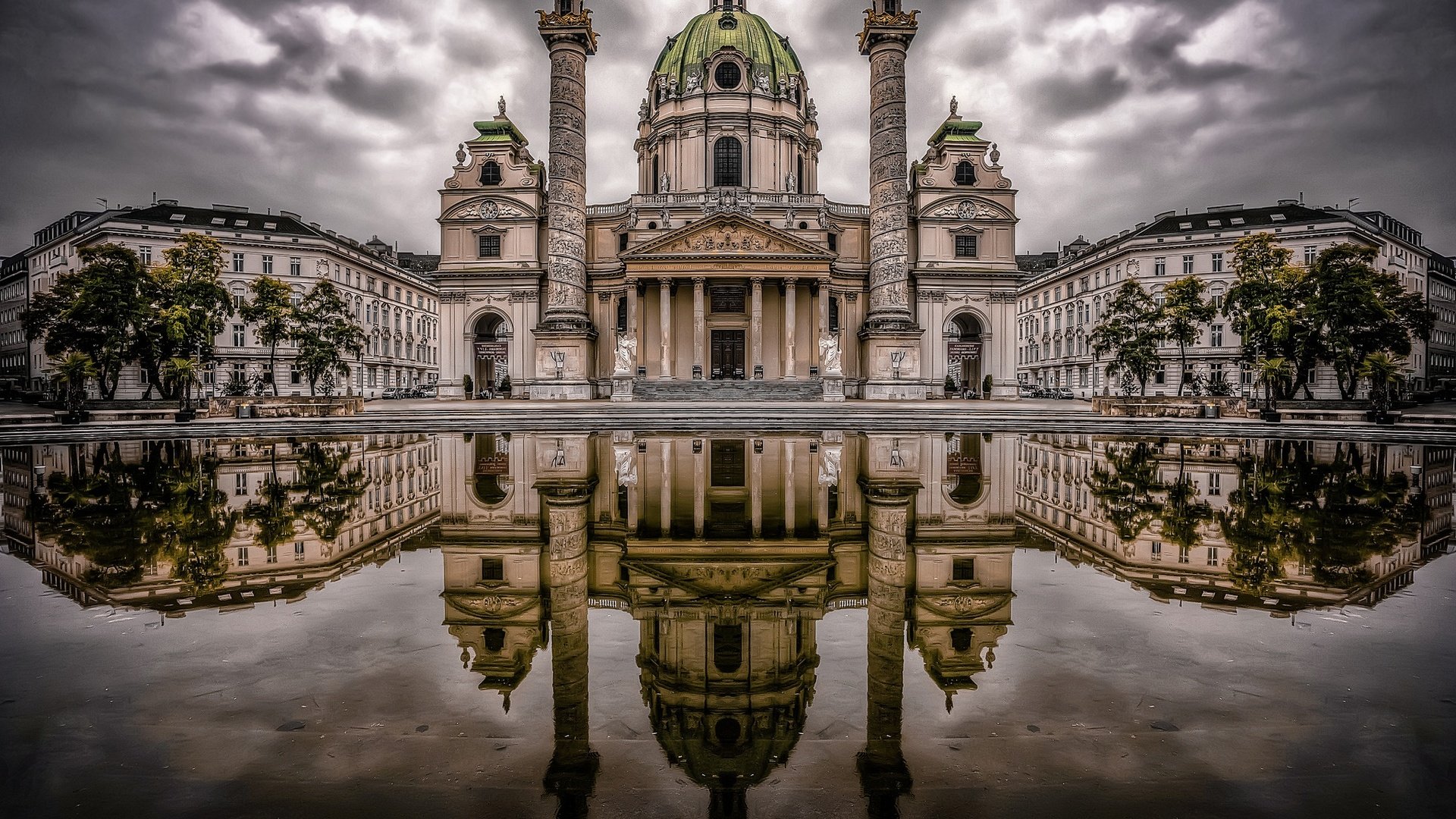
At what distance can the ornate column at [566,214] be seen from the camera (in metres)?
45.8

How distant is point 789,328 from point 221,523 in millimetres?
42310

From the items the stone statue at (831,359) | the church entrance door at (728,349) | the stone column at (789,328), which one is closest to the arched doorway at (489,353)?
the church entrance door at (728,349)

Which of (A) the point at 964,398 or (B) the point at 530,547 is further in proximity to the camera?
(A) the point at 964,398

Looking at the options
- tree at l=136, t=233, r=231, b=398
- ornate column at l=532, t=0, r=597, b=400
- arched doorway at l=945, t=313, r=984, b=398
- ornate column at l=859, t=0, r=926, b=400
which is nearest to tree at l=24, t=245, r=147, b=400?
tree at l=136, t=233, r=231, b=398

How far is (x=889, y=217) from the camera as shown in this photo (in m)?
46.7

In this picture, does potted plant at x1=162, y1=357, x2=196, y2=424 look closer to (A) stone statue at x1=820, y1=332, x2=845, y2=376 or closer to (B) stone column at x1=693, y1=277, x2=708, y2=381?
(B) stone column at x1=693, y1=277, x2=708, y2=381

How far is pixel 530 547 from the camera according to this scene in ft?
23.5

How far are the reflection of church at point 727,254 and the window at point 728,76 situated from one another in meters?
0.19

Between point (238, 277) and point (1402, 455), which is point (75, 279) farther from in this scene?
point (1402, 455)

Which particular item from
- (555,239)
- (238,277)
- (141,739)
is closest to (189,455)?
(141,739)

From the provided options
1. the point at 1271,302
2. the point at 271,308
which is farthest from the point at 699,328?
the point at 1271,302

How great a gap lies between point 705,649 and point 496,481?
28.5 feet

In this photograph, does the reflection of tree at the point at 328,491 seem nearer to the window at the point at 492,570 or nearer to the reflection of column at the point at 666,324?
the window at the point at 492,570

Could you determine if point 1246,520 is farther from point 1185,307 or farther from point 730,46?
point 730,46
